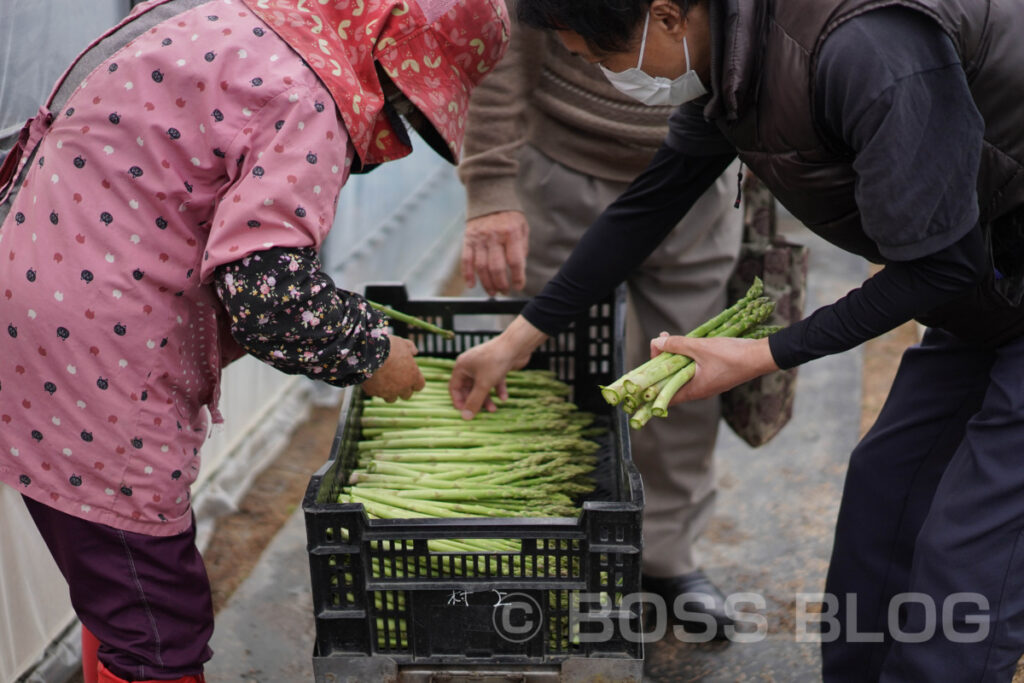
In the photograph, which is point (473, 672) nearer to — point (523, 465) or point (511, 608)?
point (511, 608)

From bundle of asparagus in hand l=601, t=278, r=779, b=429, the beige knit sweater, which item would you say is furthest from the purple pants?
the beige knit sweater

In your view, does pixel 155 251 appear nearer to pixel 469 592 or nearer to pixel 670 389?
pixel 469 592

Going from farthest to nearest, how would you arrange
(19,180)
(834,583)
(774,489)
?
(774,489), (834,583), (19,180)

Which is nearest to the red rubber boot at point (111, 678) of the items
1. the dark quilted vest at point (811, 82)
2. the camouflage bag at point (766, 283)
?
the dark quilted vest at point (811, 82)

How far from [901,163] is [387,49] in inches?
43.2

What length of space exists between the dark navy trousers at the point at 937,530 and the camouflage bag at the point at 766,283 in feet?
2.61

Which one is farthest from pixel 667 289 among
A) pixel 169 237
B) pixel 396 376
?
pixel 169 237

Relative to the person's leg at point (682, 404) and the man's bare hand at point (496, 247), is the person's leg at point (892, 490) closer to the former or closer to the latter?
the person's leg at point (682, 404)

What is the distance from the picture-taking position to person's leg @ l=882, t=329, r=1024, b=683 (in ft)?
7.82

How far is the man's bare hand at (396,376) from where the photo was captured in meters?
2.61

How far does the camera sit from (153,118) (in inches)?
82.5

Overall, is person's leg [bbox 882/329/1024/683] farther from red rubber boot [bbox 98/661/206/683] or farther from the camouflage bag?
red rubber boot [bbox 98/661/206/683]

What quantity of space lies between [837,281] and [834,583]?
4.84 meters

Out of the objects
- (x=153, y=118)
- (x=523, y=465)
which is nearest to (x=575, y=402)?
(x=523, y=465)
